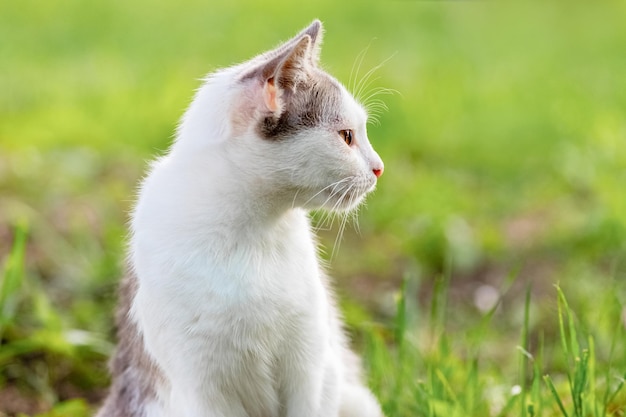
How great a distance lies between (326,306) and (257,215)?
0.34 meters

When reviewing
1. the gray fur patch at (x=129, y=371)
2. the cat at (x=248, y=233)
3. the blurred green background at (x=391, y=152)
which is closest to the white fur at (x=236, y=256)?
the cat at (x=248, y=233)

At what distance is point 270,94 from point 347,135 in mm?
255

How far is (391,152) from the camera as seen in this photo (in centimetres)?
559

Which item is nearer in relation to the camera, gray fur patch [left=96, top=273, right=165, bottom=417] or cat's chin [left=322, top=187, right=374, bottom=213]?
cat's chin [left=322, top=187, right=374, bottom=213]

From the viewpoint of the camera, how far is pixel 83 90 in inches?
241

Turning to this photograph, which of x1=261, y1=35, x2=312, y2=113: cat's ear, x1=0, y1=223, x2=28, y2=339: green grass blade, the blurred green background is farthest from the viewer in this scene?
the blurred green background

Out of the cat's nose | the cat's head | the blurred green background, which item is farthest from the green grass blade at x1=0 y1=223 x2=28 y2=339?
the cat's nose

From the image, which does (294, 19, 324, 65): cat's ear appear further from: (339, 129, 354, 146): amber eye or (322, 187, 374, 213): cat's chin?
(322, 187, 374, 213): cat's chin

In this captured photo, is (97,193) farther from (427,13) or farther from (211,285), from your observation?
(427,13)

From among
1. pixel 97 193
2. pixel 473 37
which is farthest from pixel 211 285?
pixel 473 37

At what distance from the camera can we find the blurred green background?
3619 mm

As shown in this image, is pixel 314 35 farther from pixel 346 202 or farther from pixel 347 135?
pixel 346 202

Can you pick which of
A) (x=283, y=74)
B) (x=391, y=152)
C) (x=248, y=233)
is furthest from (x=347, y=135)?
(x=391, y=152)

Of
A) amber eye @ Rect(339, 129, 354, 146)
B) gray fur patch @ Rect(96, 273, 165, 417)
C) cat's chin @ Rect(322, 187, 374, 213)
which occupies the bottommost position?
gray fur patch @ Rect(96, 273, 165, 417)
